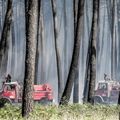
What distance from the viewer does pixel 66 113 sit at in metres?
16.6

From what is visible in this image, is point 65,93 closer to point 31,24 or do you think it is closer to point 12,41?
point 31,24

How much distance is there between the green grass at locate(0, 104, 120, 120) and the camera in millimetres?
14984

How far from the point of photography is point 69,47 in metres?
53.5

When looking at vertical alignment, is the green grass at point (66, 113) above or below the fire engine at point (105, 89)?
below

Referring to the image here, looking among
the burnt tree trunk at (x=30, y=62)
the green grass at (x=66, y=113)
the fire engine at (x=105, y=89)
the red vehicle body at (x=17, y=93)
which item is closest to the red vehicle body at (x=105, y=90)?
the fire engine at (x=105, y=89)

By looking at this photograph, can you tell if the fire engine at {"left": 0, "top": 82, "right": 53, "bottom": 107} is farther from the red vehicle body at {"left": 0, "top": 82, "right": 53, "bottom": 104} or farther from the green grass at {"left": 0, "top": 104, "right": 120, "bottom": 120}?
the green grass at {"left": 0, "top": 104, "right": 120, "bottom": 120}

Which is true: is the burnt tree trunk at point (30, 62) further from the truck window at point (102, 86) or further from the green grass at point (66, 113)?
the truck window at point (102, 86)

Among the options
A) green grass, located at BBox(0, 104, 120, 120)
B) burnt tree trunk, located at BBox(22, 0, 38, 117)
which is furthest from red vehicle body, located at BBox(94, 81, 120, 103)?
burnt tree trunk, located at BBox(22, 0, 38, 117)

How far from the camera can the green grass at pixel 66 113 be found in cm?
1498

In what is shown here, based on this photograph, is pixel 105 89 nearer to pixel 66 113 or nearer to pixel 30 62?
pixel 66 113

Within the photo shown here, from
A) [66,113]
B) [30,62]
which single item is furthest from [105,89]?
[30,62]

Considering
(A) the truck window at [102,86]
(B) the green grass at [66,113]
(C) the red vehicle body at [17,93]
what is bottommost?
(B) the green grass at [66,113]

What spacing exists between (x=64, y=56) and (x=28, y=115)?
37780mm

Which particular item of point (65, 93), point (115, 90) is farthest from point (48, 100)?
point (65, 93)
